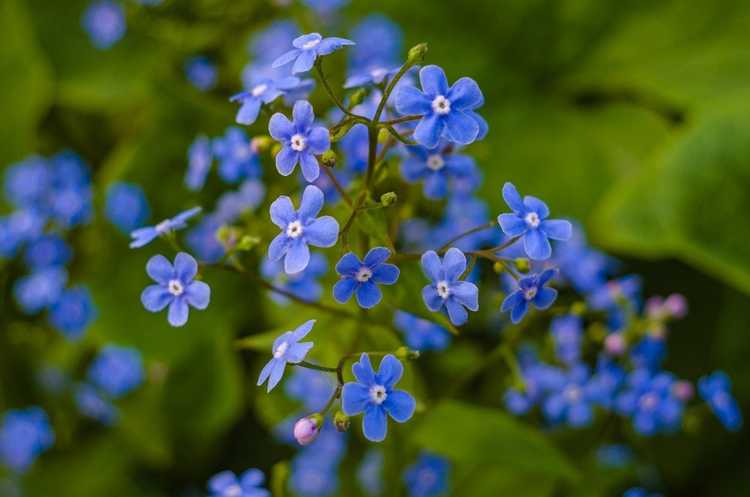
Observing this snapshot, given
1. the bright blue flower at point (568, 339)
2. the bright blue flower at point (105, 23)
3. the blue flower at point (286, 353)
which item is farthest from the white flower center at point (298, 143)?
the bright blue flower at point (105, 23)

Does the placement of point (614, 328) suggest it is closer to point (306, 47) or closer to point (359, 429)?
point (359, 429)

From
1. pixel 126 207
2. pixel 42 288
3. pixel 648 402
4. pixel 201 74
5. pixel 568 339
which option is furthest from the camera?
pixel 201 74

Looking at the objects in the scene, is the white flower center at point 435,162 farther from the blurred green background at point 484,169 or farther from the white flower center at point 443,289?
the blurred green background at point 484,169

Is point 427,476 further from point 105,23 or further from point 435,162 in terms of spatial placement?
point 105,23

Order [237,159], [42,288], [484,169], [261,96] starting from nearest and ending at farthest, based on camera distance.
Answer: [261,96] < [237,159] < [42,288] < [484,169]

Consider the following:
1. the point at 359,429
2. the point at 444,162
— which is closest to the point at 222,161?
the point at 444,162

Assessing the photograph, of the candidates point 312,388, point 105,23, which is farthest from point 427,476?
point 105,23

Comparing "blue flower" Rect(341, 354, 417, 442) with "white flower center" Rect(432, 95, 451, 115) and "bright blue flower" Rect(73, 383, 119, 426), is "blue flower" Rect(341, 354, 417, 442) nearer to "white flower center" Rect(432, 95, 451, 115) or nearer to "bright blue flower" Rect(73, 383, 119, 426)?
"white flower center" Rect(432, 95, 451, 115)

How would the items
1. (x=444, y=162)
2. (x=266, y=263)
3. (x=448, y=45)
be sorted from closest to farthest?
(x=444, y=162)
(x=266, y=263)
(x=448, y=45)
